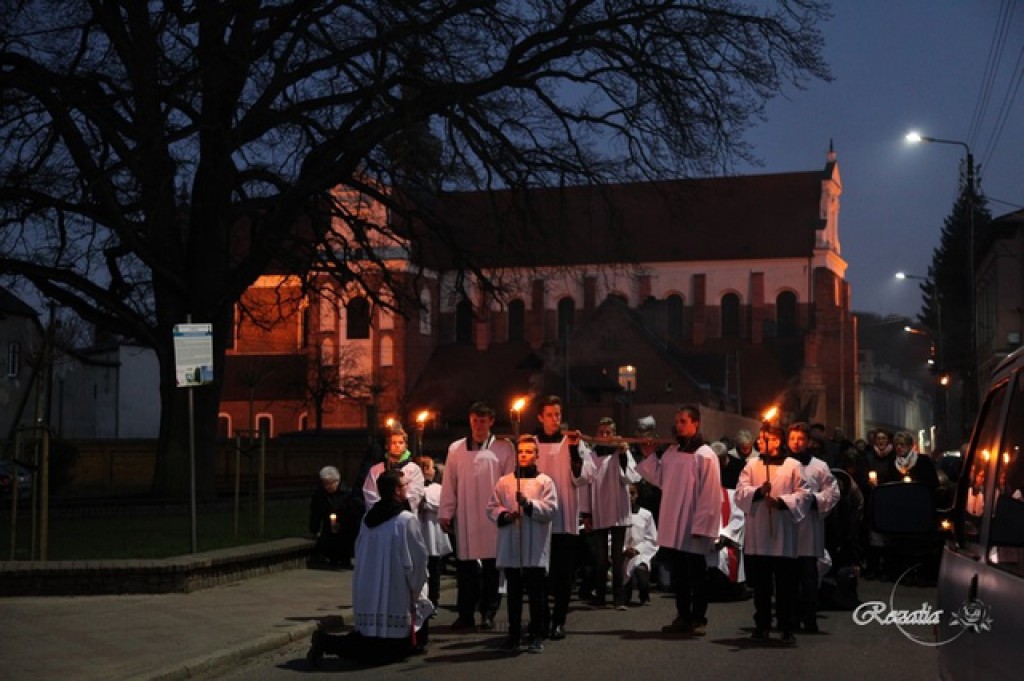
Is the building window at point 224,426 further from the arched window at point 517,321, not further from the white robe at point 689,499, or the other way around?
the white robe at point 689,499

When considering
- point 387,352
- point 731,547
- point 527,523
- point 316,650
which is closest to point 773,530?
point 527,523

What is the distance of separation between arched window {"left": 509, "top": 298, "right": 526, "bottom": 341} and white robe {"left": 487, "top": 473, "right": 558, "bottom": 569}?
3000 inches

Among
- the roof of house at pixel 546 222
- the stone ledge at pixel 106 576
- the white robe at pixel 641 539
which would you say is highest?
the roof of house at pixel 546 222

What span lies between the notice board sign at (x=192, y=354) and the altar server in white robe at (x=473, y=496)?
3947mm

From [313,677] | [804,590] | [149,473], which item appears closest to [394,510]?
[313,677]

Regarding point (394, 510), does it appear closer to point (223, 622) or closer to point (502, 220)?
point (223, 622)

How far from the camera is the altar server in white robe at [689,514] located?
13.3 meters

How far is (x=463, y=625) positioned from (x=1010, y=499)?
10.1 meters

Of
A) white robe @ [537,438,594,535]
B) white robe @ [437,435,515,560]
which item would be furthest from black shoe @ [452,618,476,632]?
white robe @ [537,438,594,535]

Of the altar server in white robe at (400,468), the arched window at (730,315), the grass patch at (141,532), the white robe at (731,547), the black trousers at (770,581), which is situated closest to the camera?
A: the black trousers at (770,581)

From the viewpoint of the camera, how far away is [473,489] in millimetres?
13867

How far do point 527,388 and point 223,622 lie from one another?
66710mm

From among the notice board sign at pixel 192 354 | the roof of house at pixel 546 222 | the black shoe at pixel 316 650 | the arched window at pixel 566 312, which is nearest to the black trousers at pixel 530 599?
the black shoe at pixel 316 650

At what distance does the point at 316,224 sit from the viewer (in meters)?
29.7
